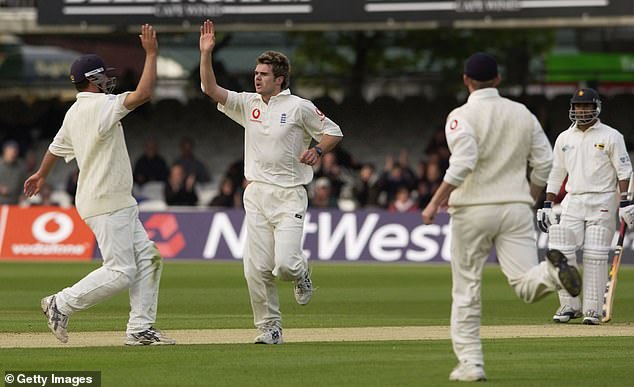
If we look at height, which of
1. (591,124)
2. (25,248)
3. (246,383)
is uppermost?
(591,124)

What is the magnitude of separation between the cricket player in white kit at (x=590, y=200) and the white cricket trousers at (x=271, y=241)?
3.53 meters

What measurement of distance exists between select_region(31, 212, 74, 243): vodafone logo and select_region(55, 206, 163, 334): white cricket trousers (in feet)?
47.5

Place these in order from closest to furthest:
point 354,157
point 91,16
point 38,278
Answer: point 38,278, point 91,16, point 354,157

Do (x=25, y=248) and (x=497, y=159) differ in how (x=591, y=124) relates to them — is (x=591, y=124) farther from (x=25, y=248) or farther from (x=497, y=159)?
(x=25, y=248)

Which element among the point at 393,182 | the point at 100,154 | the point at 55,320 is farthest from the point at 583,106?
the point at 393,182

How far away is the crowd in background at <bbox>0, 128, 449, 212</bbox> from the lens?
1027 inches

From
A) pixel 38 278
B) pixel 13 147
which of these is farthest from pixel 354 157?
pixel 38 278

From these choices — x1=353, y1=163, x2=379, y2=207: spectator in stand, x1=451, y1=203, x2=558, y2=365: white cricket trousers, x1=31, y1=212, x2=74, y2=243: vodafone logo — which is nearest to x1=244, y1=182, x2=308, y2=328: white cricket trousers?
x1=451, y1=203, x2=558, y2=365: white cricket trousers

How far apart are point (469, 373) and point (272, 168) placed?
294 cm

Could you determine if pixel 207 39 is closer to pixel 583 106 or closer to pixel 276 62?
pixel 276 62

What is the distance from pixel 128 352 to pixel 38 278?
33.3 ft

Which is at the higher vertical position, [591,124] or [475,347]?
[591,124]

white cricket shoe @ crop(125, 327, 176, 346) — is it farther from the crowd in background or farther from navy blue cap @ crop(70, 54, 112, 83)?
the crowd in background

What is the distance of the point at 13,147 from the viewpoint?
1082 inches
